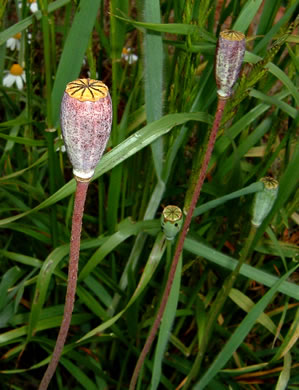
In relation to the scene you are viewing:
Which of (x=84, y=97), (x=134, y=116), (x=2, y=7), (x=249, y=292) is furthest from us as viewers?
(x=249, y=292)

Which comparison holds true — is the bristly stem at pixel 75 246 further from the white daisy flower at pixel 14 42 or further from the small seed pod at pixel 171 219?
the white daisy flower at pixel 14 42

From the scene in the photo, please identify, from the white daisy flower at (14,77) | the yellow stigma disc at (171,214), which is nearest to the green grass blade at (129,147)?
the yellow stigma disc at (171,214)

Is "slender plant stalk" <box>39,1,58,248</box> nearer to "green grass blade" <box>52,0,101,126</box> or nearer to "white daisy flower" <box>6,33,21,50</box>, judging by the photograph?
"green grass blade" <box>52,0,101,126</box>

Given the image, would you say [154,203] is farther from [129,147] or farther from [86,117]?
[86,117]

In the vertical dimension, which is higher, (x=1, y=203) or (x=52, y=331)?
(x=1, y=203)

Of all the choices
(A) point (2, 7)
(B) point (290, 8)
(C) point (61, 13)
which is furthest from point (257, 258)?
(C) point (61, 13)

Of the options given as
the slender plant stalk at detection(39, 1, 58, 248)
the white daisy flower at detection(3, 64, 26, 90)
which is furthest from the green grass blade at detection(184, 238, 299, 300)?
the white daisy flower at detection(3, 64, 26, 90)

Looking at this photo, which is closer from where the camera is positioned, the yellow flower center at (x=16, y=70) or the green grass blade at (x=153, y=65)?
the green grass blade at (x=153, y=65)

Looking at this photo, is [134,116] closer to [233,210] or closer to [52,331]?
[233,210]
